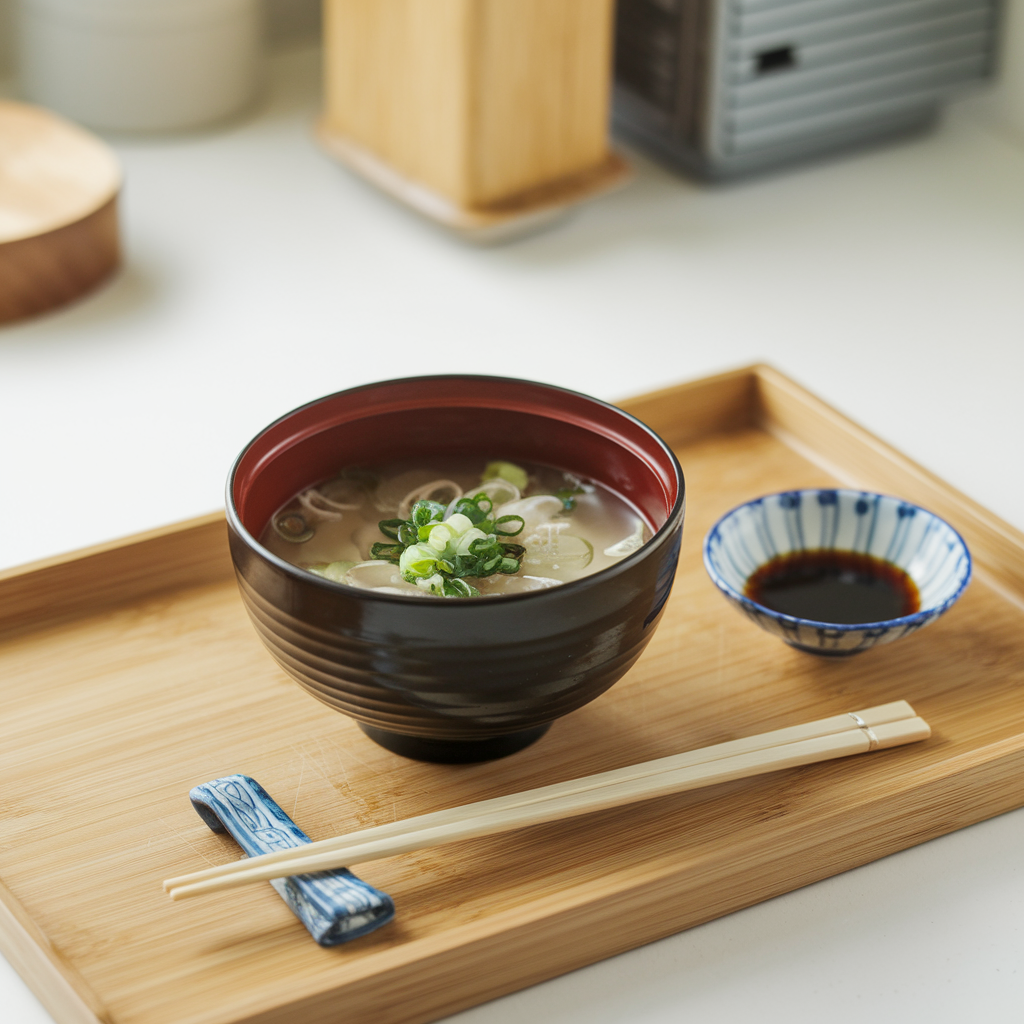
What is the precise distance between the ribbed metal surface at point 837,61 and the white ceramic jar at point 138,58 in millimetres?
731

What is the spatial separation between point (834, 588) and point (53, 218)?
1070mm

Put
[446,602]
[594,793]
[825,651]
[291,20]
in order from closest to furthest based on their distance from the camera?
[446,602], [594,793], [825,651], [291,20]

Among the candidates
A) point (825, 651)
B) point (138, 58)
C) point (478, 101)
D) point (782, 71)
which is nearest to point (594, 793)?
point (825, 651)

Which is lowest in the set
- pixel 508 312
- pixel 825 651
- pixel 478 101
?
pixel 508 312

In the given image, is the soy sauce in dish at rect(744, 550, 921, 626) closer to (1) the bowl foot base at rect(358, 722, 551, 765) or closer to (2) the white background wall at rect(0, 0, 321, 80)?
(1) the bowl foot base at rect(358, 722, 551, 765)

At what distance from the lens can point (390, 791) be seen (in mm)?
977

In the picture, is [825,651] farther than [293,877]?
Yes

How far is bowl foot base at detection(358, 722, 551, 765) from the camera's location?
38.5 inches

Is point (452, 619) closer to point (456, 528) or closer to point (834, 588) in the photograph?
point (456, 528)

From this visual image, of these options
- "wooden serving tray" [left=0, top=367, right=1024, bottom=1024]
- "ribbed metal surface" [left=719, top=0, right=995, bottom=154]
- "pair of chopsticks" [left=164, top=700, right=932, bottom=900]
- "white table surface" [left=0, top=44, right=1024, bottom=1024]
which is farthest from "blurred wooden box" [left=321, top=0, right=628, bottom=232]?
"pair of chopsticks" [left=164, top=700, right=932, bottom=900]

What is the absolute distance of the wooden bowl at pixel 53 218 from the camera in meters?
1.68

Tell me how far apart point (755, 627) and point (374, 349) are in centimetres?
72

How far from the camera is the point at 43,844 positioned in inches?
36.9

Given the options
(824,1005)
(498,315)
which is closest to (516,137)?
(498,315)
